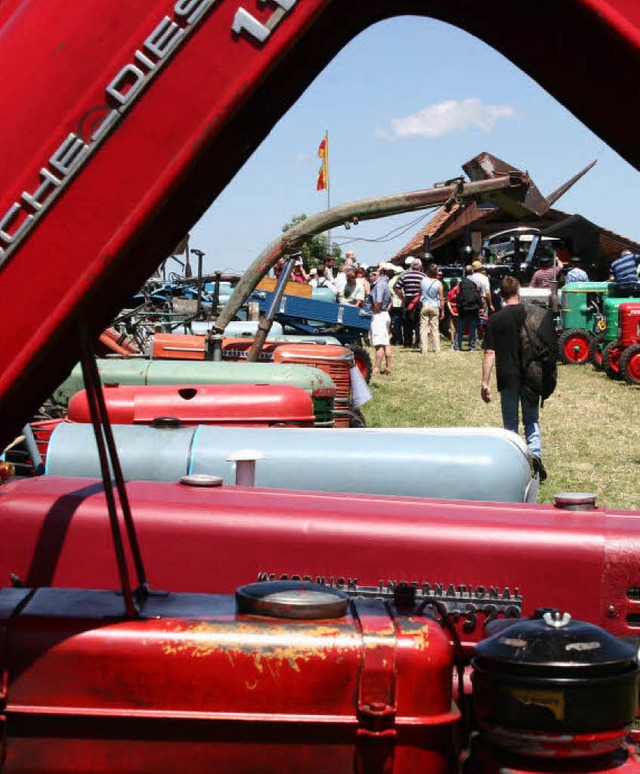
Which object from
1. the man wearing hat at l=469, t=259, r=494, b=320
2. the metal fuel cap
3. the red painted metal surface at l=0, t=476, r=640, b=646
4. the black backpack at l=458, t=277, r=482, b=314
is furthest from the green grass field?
the metal fuel cap

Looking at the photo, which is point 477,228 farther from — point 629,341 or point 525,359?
point 525,359

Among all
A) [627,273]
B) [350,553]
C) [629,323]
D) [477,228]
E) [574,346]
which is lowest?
[350,553]

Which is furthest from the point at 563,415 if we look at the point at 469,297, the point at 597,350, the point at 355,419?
the point at 469,297

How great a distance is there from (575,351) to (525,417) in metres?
10.3

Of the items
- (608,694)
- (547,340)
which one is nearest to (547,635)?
(608,694)

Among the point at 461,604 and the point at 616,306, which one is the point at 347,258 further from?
the point at 461,604

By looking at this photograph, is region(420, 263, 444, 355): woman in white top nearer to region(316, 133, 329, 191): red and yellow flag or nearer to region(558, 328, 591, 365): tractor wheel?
region(558, 328, 591, 365): tractor wheel

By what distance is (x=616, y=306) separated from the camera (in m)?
16.9

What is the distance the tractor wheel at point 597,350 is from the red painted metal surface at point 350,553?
48.7 ft

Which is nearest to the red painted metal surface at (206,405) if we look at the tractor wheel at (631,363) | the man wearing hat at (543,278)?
the tractor wheel at (631,363)

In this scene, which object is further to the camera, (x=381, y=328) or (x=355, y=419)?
(x=381, y=328)

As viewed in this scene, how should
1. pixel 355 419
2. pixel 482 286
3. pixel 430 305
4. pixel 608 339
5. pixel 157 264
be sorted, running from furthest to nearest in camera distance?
pixel 482 286 < pixel 430 305 < pixel 608 339 < pixel 355 419 < pixel 157 264

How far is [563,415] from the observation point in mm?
13586

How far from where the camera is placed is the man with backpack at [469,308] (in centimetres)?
2112
